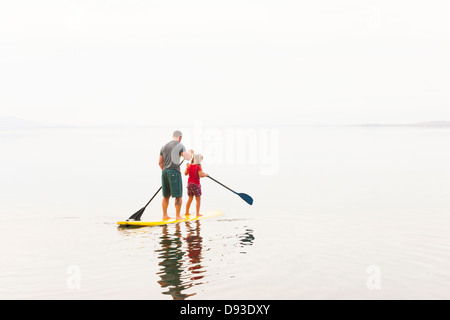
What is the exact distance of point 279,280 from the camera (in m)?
9.19

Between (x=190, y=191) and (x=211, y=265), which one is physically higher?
(x=190, y=191)

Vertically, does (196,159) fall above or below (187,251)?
above

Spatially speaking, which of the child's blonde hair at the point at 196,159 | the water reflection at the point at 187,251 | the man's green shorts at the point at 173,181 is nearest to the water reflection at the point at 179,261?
the water reflection at the point at 187,251

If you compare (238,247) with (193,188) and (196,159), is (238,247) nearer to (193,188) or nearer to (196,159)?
(193,188)

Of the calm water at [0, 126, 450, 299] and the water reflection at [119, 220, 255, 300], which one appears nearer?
the calm water at [0, 126, 450, 299]

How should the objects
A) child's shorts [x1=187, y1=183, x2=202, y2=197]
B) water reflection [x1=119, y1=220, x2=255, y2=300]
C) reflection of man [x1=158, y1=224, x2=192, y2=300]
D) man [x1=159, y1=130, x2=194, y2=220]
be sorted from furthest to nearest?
child's shorts [x1=187, y1=183, x2=202, y2=197] < man [x1=159, y1=130, x2=194, y2=220] < water reflection [x1=119, y1=220, x2=255, y2=300] < reflection of man [x1=158, y1=224, x2=192, y2=300]

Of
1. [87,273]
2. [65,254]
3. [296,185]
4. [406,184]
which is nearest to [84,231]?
[65,254]

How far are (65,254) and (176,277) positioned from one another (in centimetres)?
322

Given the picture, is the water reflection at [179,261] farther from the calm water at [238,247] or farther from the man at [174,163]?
the man at [174,163]

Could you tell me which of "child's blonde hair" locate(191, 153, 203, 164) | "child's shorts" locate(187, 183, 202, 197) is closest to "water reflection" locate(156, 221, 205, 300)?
"child's shorts" locate(187, 183, 202, 197)

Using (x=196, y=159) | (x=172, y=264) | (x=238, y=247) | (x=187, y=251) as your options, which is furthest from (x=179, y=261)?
(x=196, y=159)

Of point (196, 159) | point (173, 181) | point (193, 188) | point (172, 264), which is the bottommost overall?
point (172, 264)

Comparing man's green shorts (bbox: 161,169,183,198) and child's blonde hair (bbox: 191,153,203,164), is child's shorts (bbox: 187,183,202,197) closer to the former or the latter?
man's green shorts (bbox: 161,169,183,198)
